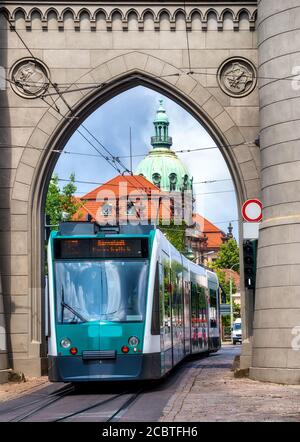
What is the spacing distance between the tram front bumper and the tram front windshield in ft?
2.18

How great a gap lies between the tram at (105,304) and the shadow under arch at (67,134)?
19.6 ft

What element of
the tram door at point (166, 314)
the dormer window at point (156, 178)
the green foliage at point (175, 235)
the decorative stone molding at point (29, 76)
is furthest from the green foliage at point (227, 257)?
the tram door at point (166, 314)

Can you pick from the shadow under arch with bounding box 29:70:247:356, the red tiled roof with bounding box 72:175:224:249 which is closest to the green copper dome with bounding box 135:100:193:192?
the red tiled roof with bounding box 72:175:224:249

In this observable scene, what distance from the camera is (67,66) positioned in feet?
82.2

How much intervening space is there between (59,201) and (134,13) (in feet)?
88.6

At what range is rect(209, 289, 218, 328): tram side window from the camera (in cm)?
3572

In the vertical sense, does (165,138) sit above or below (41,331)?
above

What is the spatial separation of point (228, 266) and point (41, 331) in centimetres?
8620

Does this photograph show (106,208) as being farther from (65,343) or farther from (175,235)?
(65,343)

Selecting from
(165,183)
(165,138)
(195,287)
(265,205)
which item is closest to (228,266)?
(165,183)

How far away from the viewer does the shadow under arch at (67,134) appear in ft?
81.6

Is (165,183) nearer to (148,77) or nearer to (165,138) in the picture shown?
(165,138)

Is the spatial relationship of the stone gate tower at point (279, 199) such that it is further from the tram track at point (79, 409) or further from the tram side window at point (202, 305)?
the tram side window at point (202, 305)

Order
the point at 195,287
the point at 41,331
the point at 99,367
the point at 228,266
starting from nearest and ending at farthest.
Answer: the point at 99,367 → the point at 41,331 → the point at 195,287 → the point at 228,266
